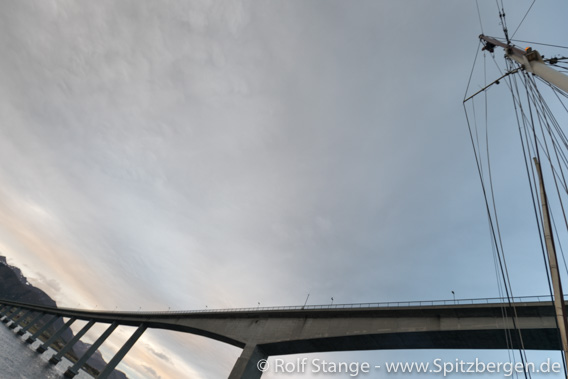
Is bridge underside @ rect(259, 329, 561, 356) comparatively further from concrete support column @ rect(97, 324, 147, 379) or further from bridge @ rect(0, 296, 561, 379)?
concrete support column @ rect(97, 324, 147, 379)

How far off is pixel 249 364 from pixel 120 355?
110ft

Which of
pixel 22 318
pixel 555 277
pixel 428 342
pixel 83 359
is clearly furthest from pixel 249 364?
pixel 22 318

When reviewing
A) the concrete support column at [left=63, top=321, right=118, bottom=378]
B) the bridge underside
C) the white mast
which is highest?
the white mast

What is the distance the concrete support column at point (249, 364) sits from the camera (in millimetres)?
27031

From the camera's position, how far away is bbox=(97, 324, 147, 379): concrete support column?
42.7 m

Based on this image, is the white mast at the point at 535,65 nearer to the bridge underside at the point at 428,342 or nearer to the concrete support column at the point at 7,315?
the bridge underside at the point at 428,342

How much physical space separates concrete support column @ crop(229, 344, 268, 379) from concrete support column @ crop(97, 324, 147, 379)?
92.5 ft

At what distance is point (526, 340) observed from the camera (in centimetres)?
2073

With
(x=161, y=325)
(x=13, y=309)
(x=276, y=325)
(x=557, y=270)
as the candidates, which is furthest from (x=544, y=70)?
(x=13, y=309)

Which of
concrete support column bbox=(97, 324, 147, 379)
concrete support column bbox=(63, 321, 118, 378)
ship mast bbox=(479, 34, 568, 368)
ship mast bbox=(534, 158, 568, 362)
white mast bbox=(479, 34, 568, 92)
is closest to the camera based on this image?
ship mast bbox=(534, 158, 568, 362)

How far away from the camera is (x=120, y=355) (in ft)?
155

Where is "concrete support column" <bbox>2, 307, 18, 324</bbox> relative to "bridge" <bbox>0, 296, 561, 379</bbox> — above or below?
below

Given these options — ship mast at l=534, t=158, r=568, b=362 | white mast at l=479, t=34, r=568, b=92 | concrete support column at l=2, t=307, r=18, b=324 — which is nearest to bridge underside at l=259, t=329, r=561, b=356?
ship mast at l=534, t=158, r=568, b=362

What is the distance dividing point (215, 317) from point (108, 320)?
159ft
